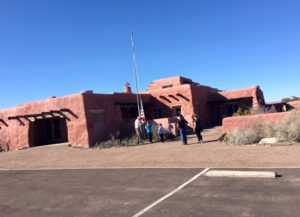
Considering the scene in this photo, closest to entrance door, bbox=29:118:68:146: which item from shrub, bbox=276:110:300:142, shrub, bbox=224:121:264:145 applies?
shrub, bbox=224:121:264:145

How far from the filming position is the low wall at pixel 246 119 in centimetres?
1747

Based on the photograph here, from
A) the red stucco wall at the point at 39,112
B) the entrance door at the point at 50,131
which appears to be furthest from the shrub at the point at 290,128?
the entrance door at the point at 50,131

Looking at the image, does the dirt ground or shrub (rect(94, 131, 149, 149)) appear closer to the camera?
the dirt ground

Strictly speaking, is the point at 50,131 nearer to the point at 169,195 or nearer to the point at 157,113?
the point at 157,113

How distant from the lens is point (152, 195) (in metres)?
8.90

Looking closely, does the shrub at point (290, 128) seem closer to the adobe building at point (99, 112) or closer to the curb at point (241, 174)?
the curb at point (241, 174)

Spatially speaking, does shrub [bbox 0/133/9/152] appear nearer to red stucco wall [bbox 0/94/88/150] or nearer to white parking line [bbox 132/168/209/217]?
red stucco wall [bbox 0/94/88/150]

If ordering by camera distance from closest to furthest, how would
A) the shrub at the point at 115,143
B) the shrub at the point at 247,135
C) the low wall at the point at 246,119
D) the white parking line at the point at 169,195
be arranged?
the white parking line at the point at 169,195, the shrub at the point at 247,135, the low wall at the point at 246,119, the shrub at the point at 115,143

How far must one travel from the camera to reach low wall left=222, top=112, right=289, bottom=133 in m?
17.5

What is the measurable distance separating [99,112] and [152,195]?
52.2 feet

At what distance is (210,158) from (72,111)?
12.8m

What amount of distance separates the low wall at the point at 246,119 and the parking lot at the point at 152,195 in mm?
7608

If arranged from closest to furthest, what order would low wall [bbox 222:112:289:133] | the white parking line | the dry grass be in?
the white parking line < the dry grass < low wall [bbox 222:112:289:133]

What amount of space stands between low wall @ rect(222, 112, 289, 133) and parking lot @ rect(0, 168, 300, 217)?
761 cm
